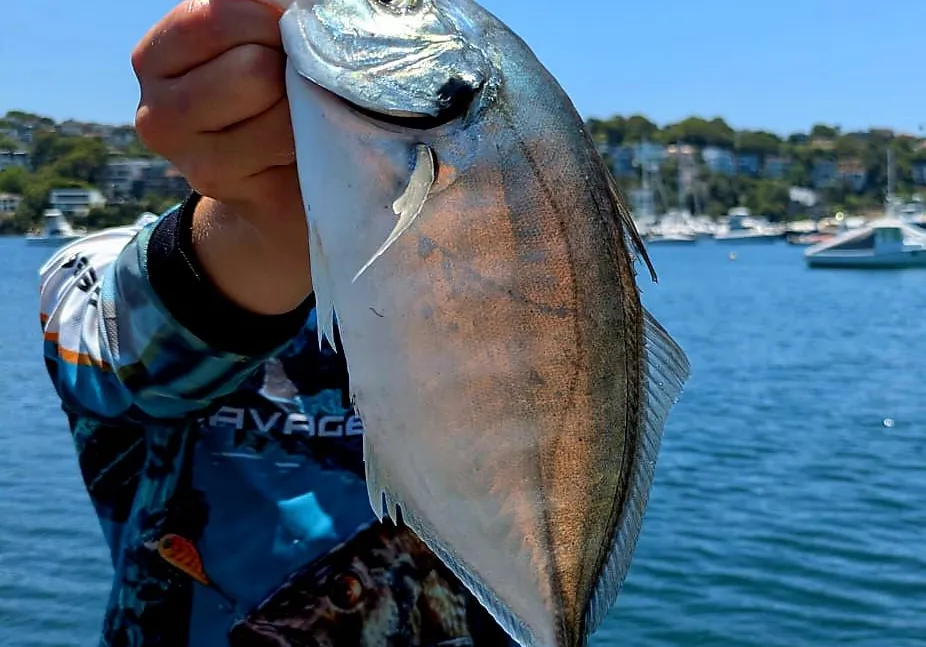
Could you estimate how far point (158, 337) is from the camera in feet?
4.98

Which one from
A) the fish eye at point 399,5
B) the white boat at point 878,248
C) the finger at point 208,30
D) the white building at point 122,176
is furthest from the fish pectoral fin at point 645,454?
the white boat at point 878,248

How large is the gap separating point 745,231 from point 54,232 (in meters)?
59.1

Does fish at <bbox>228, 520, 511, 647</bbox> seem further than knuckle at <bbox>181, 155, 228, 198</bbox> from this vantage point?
Yes

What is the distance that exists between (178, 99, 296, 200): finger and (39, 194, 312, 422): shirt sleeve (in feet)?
0.81

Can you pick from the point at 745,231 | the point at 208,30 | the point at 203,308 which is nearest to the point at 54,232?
the point at 745,231

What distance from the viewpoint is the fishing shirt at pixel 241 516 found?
5.76 feet

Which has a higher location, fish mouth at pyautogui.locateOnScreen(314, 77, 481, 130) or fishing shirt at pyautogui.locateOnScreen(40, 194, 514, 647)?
fish mouth at pyautogui.locateOnScreen(314, 77, 481, 130)

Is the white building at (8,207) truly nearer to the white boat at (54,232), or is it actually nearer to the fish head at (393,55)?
the white boat at (54,232)

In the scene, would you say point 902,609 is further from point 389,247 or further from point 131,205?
point 131,205

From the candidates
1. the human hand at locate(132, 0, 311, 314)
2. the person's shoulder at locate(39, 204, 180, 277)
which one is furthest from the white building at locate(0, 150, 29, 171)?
the human hand at locate(132, 0, 311, 314)

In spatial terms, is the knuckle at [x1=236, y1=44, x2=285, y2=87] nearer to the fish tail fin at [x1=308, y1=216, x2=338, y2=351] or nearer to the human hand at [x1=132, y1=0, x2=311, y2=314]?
the human hand at [x1=132, y1=0, x2=311, y2=314]

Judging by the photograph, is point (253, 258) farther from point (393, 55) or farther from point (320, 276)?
point (393, 55)

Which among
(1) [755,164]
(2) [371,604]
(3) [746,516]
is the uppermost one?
(1) [755,164]

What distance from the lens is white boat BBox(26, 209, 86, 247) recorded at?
47250 millimetres
